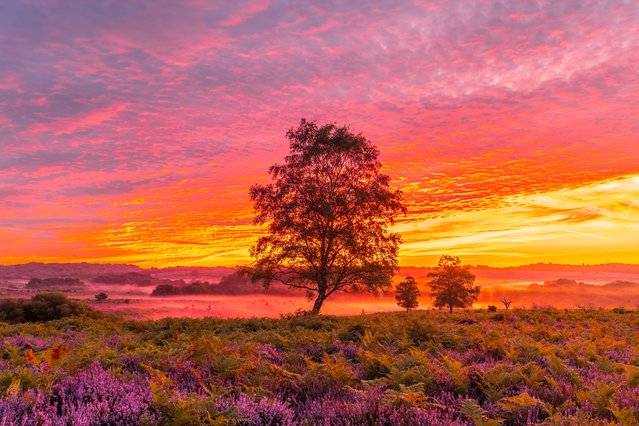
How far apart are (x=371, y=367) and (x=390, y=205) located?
86.7ft

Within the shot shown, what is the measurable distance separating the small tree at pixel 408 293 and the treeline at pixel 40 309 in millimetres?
50806

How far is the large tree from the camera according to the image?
3300cm

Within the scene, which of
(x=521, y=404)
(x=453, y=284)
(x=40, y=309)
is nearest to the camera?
(x=521, y=404)

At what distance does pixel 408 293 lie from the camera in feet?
232

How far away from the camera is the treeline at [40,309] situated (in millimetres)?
28438

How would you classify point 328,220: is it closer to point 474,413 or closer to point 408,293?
point 474,413

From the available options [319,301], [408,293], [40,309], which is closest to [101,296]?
[40,309]

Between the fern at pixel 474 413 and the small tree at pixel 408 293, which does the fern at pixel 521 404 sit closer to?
the fern at pixel 474 413

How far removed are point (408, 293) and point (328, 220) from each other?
1651 inches

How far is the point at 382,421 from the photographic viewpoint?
15.7ft

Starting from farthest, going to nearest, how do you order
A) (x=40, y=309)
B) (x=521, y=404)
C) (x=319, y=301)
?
1. (x=319, y=301)
2. (x=40, y=309)
3. (x=521, y=404)

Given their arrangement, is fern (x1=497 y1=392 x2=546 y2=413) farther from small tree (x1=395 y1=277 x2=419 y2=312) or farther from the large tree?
small tree (x1=395 y1=277 x2=419 y2=312)

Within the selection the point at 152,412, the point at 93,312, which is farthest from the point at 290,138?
the point at 152,412

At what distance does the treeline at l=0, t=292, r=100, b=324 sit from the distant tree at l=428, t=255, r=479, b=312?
47.3 meters
